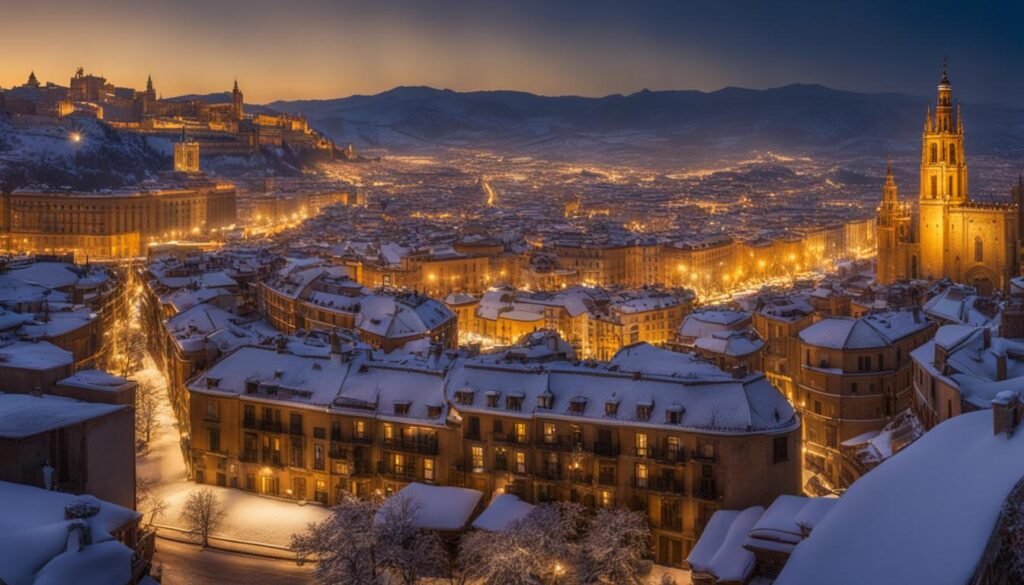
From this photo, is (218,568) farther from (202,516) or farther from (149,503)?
(149,503)

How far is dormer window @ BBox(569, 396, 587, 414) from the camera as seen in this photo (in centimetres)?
3375

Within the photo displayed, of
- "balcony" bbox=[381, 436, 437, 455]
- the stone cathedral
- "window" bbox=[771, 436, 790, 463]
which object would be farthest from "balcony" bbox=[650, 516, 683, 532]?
the stone cathedral

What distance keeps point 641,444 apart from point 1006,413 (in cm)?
1331

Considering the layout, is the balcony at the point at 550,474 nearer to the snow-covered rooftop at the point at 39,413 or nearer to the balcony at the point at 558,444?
the balcony at the point at 558,444

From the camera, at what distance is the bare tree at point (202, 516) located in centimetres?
3250

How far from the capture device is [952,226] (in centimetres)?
8050

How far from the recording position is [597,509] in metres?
33.0

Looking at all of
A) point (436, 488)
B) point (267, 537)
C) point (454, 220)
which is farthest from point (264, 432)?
point (454, 220)

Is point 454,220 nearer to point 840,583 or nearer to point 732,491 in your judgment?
point 732,491

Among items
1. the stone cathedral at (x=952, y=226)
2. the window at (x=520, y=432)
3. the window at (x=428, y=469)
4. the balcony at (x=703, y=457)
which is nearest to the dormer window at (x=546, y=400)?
the window at (x=520, y=432)

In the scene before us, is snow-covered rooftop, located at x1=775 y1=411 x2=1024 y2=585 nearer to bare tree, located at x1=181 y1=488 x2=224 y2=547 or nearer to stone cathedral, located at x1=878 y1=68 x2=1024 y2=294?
bare tree, located at x1=181 y1=488 x2=224 y2=547

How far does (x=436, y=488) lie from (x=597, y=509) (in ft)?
17.5

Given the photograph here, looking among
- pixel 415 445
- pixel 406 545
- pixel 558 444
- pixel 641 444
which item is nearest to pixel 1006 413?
pixel 641 444

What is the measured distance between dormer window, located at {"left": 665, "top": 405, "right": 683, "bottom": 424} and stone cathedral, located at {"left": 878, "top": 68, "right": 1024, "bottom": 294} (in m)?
54.9
